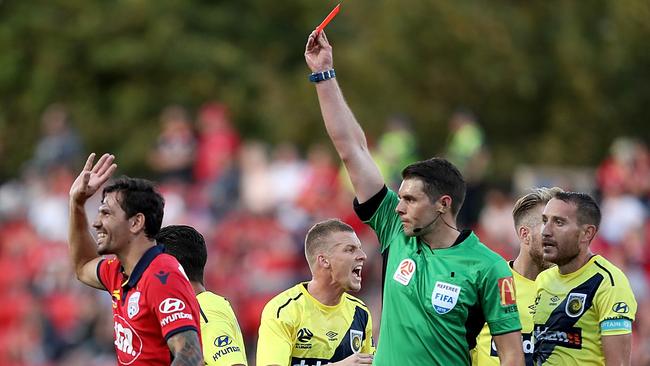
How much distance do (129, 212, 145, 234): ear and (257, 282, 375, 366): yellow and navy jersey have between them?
133 centimetres

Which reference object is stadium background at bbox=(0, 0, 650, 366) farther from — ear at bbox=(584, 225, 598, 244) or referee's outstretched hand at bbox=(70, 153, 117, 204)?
referee's outstretched hand at bbox=(70, 153, 117, 204)

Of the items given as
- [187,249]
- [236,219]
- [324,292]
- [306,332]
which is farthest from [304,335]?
[236,219]

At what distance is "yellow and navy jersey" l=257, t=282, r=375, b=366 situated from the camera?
9.34m

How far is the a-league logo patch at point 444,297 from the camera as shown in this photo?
826cm

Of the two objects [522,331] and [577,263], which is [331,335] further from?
[577,263]

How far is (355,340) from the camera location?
31.7 ft

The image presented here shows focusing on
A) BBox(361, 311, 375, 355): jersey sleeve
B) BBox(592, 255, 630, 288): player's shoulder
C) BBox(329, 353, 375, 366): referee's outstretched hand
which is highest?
BBox(592, 255, 630, 288): player's shoulder

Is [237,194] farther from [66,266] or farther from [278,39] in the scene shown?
[278,39]

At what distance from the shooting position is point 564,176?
23312 mm

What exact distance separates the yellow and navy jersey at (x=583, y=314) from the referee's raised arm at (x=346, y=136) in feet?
4.83

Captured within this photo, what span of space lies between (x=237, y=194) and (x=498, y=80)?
6.69 m

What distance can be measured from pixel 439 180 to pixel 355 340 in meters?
1.68

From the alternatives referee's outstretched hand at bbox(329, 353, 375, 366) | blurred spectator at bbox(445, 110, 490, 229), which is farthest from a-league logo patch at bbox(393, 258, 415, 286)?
blurred spectator at bbox(445, 110, 490, 229)

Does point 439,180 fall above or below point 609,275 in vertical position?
above
